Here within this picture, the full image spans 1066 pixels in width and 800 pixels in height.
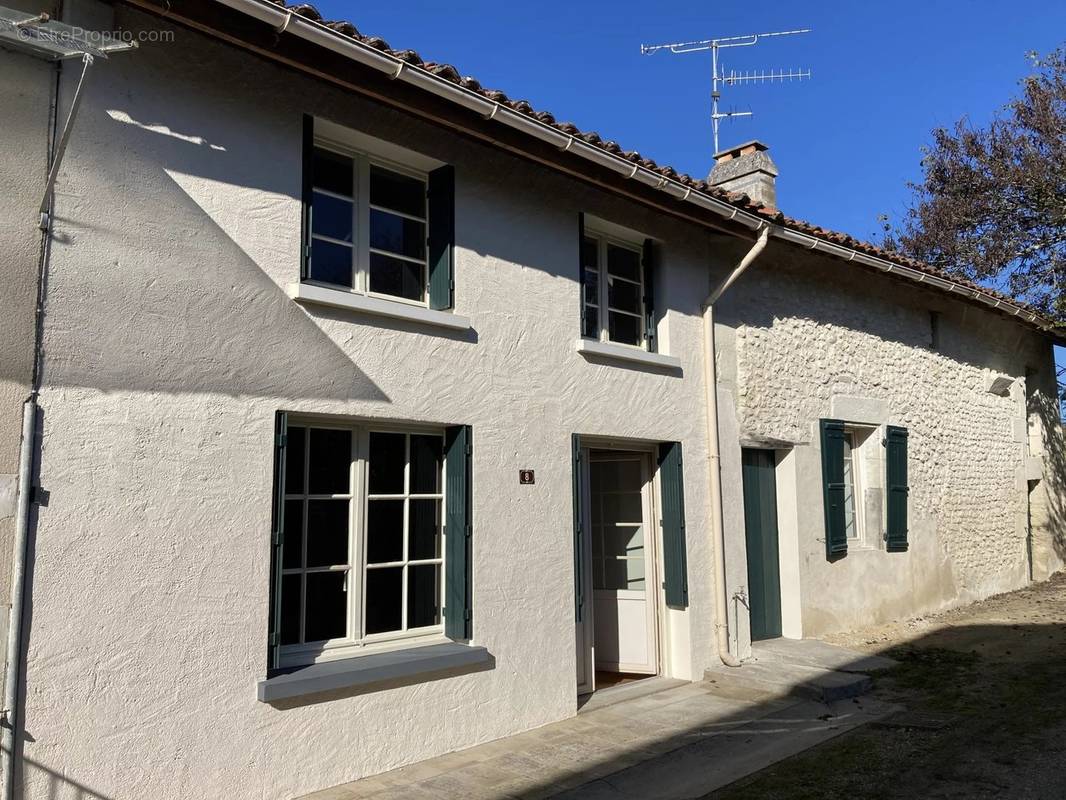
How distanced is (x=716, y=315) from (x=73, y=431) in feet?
18.4

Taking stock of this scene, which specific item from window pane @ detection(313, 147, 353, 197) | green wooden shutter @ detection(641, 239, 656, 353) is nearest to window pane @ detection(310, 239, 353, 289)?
window pane @ detection(313, 147, 353, 197)

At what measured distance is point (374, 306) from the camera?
16.9 feet

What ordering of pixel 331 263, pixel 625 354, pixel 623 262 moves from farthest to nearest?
pixel 623 262 < pixel 625 354 < pixel 331 263

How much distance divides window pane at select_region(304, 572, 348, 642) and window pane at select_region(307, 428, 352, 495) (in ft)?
1.68

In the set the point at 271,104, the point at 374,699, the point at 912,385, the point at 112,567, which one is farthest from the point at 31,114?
the point at 912,385

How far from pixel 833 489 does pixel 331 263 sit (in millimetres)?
5898

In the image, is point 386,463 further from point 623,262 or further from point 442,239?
point 623,262

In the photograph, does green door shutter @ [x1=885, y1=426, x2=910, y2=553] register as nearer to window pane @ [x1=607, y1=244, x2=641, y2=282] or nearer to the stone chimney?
the stone chimney

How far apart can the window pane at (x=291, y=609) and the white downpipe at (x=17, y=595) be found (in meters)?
1.43

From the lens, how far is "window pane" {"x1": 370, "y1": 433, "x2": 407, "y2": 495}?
17.6 ft

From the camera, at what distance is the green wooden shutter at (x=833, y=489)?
870 centimetres

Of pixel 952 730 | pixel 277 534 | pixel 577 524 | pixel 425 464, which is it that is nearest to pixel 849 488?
pixel 952 730

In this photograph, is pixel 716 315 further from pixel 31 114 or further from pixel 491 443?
pixel 31 114

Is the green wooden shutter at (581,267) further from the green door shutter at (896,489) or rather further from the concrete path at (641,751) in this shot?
the green door shutter at (896,489)
